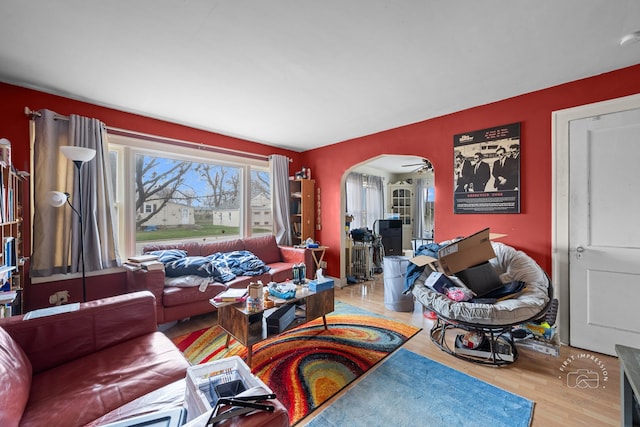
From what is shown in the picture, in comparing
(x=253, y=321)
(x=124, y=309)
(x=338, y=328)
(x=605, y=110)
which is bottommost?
(x=338, y=328)

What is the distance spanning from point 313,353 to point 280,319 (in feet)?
1.31

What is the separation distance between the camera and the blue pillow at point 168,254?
2.91 metres

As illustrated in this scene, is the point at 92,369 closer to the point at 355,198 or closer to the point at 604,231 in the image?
the point at 604,231

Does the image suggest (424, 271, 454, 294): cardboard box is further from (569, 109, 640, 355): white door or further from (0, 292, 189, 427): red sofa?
(0, 292, 189, 427): red sofa

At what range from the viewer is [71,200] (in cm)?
256

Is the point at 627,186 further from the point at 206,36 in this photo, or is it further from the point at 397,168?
the point at 397,168

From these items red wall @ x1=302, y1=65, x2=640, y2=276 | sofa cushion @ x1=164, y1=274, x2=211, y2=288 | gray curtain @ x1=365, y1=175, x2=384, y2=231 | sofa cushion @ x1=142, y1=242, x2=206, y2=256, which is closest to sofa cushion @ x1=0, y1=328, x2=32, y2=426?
sofa cushion @ x1=164, y1=274, x2=211, y2=288

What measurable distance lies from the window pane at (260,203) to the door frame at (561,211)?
3636 mm

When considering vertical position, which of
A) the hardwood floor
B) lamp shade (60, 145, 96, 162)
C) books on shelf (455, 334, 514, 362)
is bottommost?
the hardwood floor

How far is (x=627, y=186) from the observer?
2.11 m

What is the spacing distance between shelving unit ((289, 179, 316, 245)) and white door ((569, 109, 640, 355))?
327 cm

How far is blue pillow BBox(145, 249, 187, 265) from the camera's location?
115 inches

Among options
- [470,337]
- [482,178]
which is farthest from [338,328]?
[482,178]

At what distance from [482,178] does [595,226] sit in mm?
969
